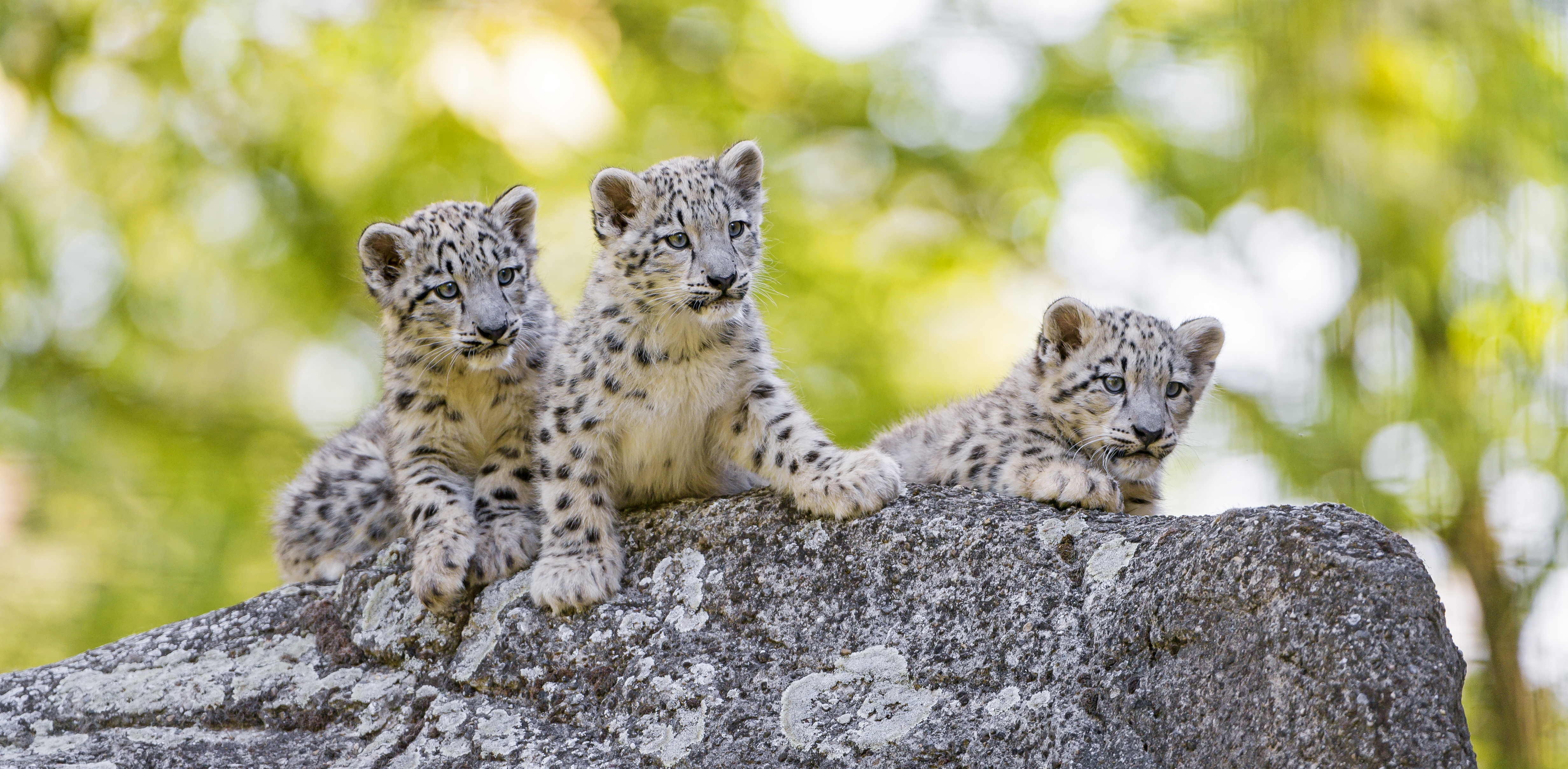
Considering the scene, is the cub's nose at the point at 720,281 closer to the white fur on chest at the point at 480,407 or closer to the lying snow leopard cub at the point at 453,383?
the lying snow leopard cub at the point at 453,383

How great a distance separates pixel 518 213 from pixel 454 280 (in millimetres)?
681

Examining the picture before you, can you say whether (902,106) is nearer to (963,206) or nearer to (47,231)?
(963,206)

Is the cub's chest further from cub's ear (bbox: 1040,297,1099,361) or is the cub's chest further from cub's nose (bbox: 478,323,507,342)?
cub's ear (bbox: 1040,297,1099,361)

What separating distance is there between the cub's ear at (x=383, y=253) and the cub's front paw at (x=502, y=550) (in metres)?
1.47

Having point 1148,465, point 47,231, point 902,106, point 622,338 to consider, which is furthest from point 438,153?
point 1148,465

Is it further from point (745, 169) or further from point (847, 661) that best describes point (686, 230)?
point (847, 661)

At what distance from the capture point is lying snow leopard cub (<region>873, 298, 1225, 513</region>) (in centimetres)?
621

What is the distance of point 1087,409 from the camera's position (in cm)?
648

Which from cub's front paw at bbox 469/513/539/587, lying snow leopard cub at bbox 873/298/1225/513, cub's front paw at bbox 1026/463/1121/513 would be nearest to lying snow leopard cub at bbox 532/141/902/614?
cub's front paw at bbox 469/513/539/587

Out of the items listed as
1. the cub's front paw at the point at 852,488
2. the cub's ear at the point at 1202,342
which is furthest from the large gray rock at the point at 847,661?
the cub's ear at the point at 1202,342

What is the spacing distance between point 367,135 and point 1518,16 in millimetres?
9771

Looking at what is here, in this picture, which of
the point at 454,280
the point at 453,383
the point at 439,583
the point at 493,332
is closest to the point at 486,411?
the point at 453,383

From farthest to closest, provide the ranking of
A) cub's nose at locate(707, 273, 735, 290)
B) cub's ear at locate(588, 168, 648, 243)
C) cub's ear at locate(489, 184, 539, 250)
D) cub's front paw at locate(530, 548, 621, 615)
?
cub's ear at locate(489, 184, 539, 250)
cub's ear at locate(588, 168, 648, 243)
cub's nose at locate(707, 273, 735, 290)
cub's front paw at locate(530, 548, 621, 615)

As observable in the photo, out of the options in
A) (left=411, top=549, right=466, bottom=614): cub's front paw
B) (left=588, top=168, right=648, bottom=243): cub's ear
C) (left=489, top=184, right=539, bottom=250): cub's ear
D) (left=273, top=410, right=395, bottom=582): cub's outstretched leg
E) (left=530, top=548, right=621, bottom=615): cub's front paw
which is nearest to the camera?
(left=530, top=548, right=621, bottom=615): cub's front paw
